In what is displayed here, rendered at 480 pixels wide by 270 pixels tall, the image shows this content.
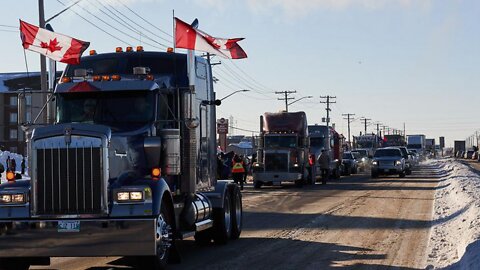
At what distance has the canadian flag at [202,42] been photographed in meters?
13.3

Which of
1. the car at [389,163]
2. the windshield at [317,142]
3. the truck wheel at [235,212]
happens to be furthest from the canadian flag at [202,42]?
the car at [389,163]

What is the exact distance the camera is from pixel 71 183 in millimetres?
10219

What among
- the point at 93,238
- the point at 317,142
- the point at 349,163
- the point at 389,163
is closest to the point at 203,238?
the point at 93,238

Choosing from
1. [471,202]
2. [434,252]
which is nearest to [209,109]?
[434,252]

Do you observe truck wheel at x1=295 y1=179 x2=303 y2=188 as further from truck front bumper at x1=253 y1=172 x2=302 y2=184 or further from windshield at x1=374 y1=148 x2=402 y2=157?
windshield at x1=374 y1=148 x2=402 y2=157

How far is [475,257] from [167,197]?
4367mm

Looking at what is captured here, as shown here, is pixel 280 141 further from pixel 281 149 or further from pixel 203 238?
pixel 203 238

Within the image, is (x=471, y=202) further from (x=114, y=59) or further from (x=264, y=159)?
(x=264, y=159)

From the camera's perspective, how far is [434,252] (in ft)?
42.5

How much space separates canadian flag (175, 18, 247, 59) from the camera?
13.3 m

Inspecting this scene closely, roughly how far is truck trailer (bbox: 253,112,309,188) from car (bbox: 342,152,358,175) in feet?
67.7

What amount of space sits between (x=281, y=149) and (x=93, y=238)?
31.0m

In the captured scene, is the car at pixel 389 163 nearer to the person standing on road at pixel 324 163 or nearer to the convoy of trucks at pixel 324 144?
the convoy of trucks at pixel 324 144

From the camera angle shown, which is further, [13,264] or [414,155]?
[414,155]
